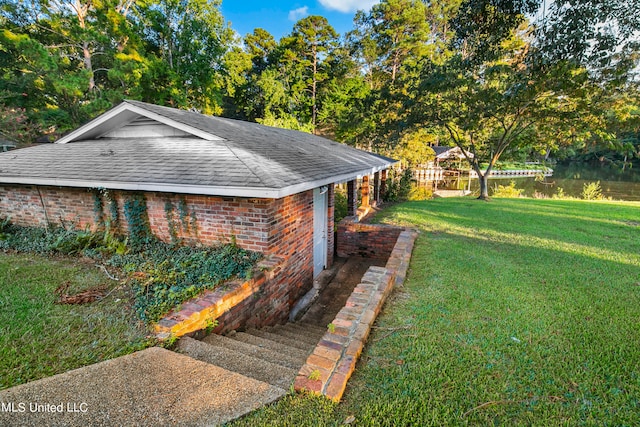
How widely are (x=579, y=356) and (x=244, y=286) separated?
12.3 feet

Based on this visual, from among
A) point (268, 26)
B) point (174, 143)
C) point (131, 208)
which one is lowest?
point (131, 208)

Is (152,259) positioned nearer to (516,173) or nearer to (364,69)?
(364,69)

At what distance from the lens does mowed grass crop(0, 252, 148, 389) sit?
8.59 feet

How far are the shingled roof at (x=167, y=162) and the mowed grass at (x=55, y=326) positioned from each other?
169 cm

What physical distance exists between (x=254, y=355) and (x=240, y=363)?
0.28m

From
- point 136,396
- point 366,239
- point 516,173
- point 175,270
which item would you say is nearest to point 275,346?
point 136,396

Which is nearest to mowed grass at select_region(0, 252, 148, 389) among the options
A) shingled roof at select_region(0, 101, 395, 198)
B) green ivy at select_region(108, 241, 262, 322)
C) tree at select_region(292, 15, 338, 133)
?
green ivy at select_region(108, 241, 262, 322)

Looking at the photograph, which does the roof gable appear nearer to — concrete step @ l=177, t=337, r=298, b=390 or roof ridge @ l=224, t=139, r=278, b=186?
roof ridge @ l=224, t=139, r=278, b=186

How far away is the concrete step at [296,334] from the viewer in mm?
4043

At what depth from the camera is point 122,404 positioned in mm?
2033

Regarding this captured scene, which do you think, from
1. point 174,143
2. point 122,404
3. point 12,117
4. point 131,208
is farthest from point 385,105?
point 12,117

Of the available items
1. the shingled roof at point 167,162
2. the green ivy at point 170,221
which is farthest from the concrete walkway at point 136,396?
the green ivy at point 170,221

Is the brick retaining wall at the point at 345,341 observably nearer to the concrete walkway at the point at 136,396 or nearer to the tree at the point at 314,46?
the concrete walkway at the point at 136,396

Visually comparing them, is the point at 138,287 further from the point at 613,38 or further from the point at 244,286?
the point at 613,38
